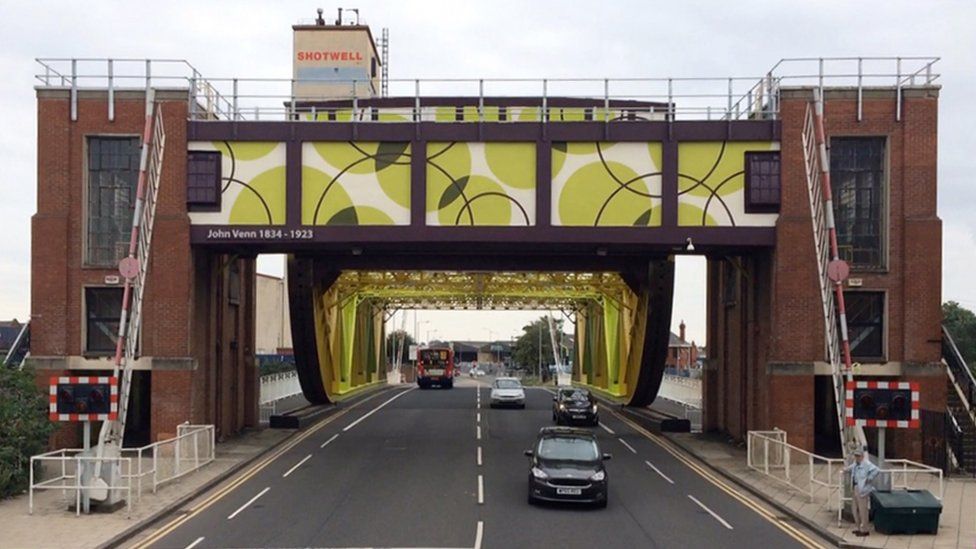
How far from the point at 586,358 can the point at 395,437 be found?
4849 cm

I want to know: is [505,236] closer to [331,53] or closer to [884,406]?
[884,406]

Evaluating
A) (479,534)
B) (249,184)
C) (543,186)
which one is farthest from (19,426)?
(543,186)

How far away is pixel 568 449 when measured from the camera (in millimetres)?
24891

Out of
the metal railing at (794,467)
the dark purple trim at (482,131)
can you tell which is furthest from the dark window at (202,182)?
the metal railing at (794,467)

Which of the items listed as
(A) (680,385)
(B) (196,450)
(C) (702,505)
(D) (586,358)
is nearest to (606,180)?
(C) (702,505)

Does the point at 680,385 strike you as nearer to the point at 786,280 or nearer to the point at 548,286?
the point at 548,286

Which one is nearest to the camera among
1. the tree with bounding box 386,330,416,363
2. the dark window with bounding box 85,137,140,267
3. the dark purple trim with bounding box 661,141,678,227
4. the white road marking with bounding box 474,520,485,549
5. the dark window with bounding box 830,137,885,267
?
the white road marking with bounding box 474,520,485,549

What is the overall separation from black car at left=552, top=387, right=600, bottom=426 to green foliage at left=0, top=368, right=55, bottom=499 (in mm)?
20920

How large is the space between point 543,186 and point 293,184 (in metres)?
7.16

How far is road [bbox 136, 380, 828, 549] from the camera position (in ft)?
64.6

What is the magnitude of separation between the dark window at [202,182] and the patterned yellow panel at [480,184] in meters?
6.10

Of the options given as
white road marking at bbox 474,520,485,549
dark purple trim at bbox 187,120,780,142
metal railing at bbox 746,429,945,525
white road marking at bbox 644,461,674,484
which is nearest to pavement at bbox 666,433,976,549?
metal railing at bbox 746,429,945,525

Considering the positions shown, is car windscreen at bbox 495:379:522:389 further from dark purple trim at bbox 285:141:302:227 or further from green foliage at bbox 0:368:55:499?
green foliage at bbox 0:368:55:499

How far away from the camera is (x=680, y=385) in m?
60.9
